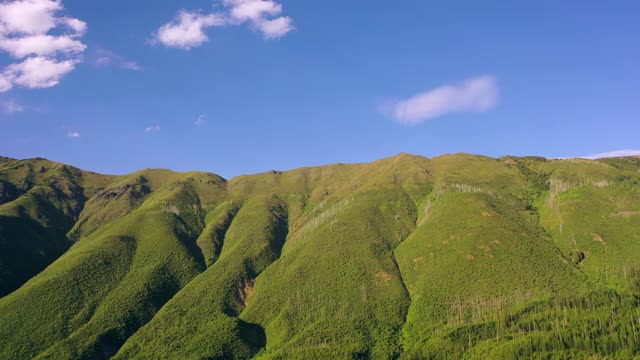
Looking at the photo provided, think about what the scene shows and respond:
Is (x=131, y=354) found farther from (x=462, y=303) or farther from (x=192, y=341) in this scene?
(x=462, y=303)

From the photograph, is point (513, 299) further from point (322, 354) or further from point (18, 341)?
point (18, 341)

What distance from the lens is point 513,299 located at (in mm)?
193125

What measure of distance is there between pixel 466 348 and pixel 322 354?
158 ft

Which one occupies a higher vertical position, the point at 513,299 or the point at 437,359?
the point at 513,299

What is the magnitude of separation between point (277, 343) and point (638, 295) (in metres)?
131

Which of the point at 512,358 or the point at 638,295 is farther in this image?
the point at 638,295

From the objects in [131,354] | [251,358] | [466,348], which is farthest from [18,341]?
[466,348]

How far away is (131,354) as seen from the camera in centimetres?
18862

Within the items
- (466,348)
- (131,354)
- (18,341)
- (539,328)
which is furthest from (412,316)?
(18,341)

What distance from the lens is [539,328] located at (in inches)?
6693

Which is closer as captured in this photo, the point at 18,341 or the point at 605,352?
the point at 605,352

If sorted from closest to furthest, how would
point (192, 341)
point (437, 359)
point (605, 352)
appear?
point (605, 352) < point (437, 359) < point (192, 341)

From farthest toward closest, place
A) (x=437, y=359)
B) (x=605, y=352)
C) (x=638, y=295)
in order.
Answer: (x=638, y=295) → (x=437, y=359) → (x=605, y=352)

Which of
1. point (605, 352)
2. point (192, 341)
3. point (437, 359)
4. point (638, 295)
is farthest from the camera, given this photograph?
point (192, 341)
